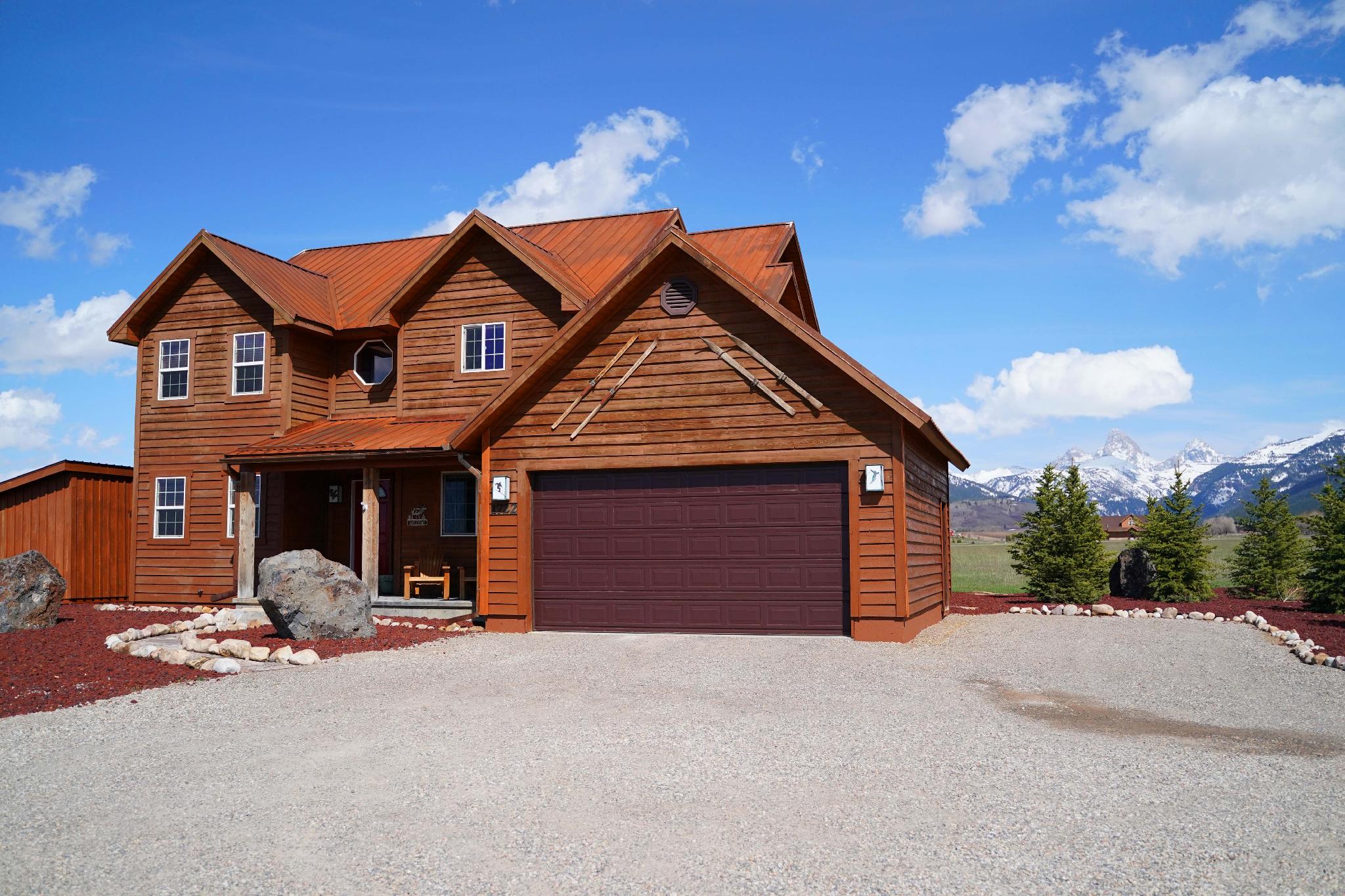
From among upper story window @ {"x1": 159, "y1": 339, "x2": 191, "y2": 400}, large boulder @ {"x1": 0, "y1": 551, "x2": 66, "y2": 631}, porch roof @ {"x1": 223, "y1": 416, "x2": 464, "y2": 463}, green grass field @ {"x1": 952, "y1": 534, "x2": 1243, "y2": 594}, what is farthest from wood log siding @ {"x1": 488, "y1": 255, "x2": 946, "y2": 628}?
green grass field @ {"x1": 952, "y1": 534, "x2": 1243, "y2": 594}

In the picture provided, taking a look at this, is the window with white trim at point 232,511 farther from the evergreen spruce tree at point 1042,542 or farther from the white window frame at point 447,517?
the evergreen spruce tree at point 1042,542

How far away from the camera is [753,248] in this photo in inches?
875

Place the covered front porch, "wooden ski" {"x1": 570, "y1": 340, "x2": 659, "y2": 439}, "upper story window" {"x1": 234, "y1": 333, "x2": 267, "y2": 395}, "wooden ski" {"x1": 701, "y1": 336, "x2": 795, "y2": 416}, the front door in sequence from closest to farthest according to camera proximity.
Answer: "wooden ski" {"x1": 701, "y1": 336, "x2": 795, "y2": 416}
"wooden ski" {"x1": 570, "y1": 340, "x2": 659, "y2": 439}
the covered front porch
the front door
"upper story window" {"x1": 234, "y1": 333, "x2": 267, "y2": 395}

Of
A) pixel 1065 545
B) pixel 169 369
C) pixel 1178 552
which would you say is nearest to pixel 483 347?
pixel 169 369

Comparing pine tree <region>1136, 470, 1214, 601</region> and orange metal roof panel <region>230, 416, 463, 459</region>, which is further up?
orange metal roof panel <region>230, 416, 463, 459</region>

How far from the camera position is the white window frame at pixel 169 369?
21.8 metres

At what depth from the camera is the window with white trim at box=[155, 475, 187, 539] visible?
21.7m

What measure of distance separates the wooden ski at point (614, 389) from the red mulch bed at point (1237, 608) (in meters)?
9.29

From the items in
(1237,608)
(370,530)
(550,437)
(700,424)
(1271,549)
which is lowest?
(1237,608)

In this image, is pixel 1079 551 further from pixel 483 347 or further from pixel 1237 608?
pixel 483 347

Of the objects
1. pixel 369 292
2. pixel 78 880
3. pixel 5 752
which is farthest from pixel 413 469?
pixel 78 880

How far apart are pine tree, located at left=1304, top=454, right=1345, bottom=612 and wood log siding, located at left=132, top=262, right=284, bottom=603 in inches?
808

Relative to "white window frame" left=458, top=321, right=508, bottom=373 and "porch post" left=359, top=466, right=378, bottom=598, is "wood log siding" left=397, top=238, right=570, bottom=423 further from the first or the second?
"porch post" left=359, top=466, right=378, bottom=598

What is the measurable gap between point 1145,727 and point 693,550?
7.59m
